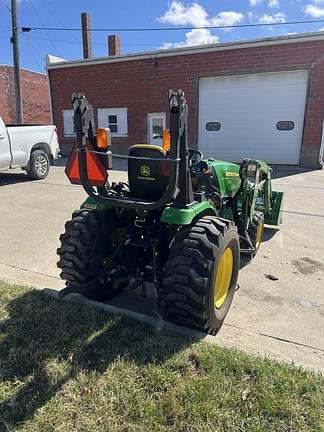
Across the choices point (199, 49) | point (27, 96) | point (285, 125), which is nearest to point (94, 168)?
point (285, 125)

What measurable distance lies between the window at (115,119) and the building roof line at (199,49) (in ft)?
6.70

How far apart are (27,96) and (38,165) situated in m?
15.7

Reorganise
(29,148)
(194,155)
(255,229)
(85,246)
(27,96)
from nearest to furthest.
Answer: (85,246), (194,155), (255,229), (29,148), (27,96)

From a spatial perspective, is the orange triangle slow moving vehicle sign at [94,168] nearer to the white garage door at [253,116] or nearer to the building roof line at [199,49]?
the white garage door at [253,116]

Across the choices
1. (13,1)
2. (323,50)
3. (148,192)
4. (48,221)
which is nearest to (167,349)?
(148,192)

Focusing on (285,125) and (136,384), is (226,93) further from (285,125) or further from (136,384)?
(136,384)

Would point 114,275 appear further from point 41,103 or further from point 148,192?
point 41,103

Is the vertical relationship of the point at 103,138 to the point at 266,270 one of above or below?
above

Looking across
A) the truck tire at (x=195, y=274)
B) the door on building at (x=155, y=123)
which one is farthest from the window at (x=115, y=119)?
the truck tire at (x=195, y=274)

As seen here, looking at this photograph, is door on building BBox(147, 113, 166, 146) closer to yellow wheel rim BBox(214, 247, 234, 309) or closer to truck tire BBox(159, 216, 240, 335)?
yellow wheel rim BBox(214, 247, 234, 309)

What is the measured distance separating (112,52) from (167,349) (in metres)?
20.0

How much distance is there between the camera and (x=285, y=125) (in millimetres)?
12719

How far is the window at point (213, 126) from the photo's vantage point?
13.9 m

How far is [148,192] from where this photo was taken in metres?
2.89
